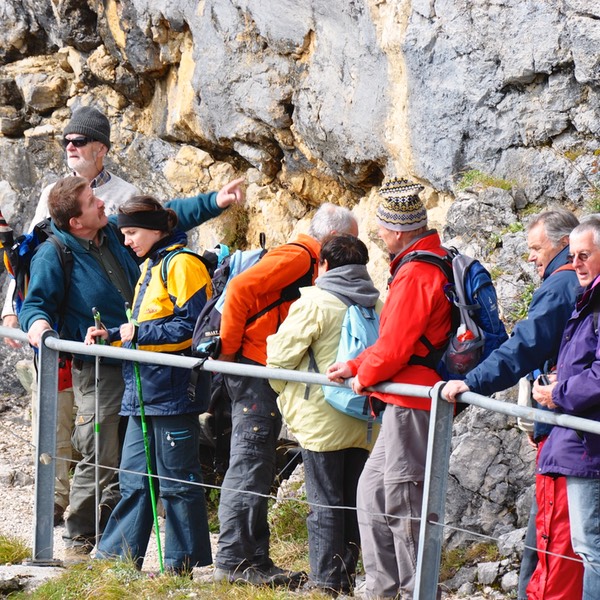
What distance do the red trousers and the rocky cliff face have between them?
2129mm

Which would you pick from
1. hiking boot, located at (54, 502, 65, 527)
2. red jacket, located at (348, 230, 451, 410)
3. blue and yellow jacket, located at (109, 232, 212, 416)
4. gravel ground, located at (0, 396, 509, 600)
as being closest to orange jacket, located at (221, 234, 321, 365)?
blue and yellow jacket, located at (109, 232, 212, 416)

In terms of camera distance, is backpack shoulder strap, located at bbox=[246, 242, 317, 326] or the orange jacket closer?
the orange jacket

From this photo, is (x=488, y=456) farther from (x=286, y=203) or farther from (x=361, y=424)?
(x=286, y=203)

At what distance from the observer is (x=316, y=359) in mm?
5293

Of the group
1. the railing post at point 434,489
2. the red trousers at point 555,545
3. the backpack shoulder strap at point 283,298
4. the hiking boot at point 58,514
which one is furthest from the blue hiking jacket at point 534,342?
the hiking boot at point 58,514

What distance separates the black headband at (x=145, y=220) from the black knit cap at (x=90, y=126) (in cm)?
152

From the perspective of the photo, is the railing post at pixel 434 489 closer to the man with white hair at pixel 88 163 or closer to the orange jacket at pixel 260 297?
the orange jacket at pixel 260 297

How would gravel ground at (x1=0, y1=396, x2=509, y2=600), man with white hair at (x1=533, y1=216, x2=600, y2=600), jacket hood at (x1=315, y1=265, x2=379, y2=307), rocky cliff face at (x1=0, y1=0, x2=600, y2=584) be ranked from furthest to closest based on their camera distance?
rocky cliff face at (x1=0, y1=0, x2=600, y2=584)
gravel ground at (x1=0, y1=396, x2=509, y2=600)
jacket hood at (x1=315, y1=265, x2=379, y2=307)
man with white hair at (x1=533, y1=216, x2=600, y2=600)

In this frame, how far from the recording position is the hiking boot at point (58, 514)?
744 centimetres

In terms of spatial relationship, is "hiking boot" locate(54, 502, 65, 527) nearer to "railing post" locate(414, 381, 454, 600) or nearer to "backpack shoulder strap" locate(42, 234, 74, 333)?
"backpack shoulder strap" locate(42, 234, 74, 333)

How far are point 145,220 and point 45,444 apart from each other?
1.35 m

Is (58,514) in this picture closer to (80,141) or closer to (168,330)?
(168,330)

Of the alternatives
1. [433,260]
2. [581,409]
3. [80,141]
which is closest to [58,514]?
[80,141]

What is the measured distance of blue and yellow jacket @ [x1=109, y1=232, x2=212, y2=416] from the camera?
5.48m
